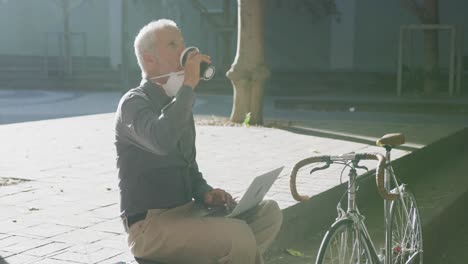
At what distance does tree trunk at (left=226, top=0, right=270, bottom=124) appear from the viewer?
41.2ft

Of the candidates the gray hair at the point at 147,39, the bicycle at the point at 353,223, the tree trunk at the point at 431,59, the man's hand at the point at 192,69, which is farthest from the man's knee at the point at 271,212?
the tree trunk at the point at 431,59

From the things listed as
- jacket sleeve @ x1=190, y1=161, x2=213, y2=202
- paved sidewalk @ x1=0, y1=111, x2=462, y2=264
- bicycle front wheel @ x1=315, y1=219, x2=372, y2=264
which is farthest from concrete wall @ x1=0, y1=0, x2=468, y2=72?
bicycle front wheel @ x1=315, y1=219, x2=372, y2=264

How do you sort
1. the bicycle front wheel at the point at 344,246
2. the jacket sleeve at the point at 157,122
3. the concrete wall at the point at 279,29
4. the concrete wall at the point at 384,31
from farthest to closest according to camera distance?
the concrete wall at the point at 279,29
the concrete wall at the point at 384,31
the bicycle front wheel at the point at 344,246
the jacket sleeve at the point at 157,122

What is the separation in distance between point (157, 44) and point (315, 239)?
9.83ft

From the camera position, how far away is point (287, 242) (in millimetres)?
5988

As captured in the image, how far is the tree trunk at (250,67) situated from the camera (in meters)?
12.6

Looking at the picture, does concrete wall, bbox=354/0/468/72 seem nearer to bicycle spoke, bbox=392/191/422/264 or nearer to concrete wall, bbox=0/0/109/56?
concrete wall, bbox=0/0/109/56

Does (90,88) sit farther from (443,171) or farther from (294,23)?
(443,171)

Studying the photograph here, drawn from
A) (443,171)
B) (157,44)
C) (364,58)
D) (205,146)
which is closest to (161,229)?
(157,44)

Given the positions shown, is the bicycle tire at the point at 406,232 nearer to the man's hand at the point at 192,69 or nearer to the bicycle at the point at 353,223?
the bicycle at the point at 353,223

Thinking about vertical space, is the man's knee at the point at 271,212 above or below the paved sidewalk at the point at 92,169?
above

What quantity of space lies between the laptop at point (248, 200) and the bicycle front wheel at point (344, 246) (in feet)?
1.29

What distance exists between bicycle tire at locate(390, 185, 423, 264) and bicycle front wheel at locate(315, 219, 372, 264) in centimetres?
82

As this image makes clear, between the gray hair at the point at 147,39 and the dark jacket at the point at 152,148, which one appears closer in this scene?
the dark jacket at the point at 152,148
